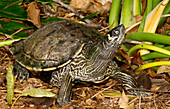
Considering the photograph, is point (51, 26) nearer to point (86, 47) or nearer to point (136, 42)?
point (86, 47)

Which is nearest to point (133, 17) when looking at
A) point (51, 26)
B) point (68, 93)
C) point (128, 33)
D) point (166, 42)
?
point (128, 33)

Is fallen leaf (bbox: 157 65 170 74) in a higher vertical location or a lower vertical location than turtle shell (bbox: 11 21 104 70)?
lower

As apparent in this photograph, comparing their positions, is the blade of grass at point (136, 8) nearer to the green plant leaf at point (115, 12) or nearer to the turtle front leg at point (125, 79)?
the green plant leaf at point (115, 12)

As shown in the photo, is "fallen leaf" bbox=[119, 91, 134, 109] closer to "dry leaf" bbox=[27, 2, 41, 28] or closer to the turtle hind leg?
the turtle hind leg

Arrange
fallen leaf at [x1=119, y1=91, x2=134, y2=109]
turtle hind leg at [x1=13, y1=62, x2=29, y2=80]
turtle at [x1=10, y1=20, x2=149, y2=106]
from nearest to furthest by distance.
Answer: fallen leaf at [x1=119, y1=91, x2=134, y2=109]
turtle at [x1=10, y1=20, x2=149, y2=106]
turtle hind leg at [x1=13, y1=62, x2=29, y2=80]

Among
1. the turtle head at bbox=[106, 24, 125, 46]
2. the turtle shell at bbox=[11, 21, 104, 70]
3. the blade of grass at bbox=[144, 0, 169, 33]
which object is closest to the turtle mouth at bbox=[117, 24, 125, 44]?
the turtle head at bbox=[106, 24, 125, 46]

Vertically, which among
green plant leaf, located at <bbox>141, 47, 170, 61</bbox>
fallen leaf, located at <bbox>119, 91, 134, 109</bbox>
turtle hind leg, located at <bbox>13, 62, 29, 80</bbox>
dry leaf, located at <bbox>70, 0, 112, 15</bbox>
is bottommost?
fallen leaf, located at <bbox>119, 91, 134, 109</bbox>
